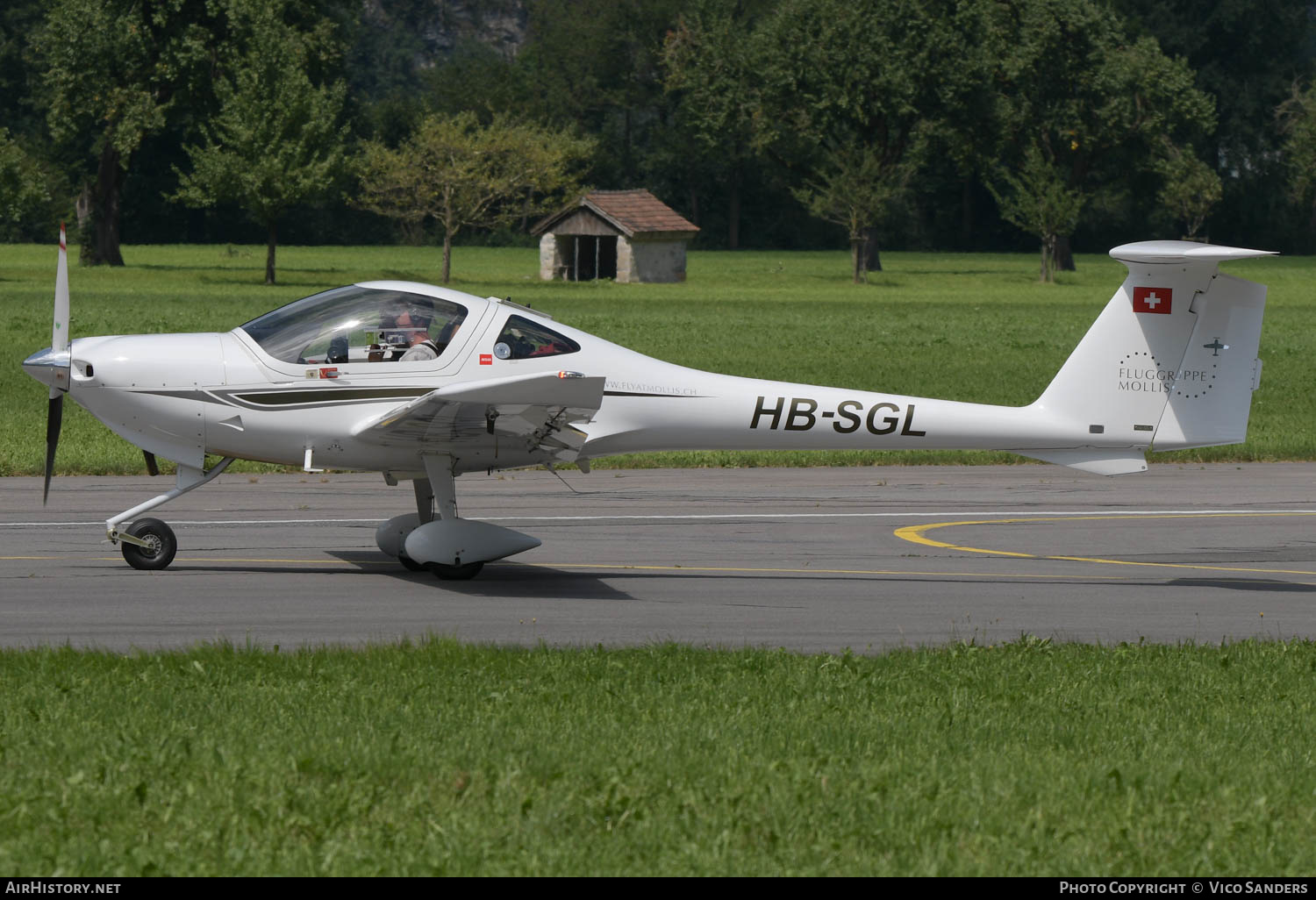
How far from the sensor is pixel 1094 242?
367ft

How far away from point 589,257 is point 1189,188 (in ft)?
127

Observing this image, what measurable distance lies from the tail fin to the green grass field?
7.64 m

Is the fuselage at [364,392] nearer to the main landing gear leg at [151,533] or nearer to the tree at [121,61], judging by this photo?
the main landing gear leg at [151,533]

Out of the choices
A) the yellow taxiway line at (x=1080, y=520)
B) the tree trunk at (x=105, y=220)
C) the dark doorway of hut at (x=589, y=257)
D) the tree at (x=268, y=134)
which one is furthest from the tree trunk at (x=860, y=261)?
the yellow taxiway line at (x=1080, y=520)

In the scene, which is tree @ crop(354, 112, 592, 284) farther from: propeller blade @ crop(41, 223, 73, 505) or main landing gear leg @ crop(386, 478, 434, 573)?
propeller blade @ crop(41, 223, 73, 505)

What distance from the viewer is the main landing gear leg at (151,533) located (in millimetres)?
12852

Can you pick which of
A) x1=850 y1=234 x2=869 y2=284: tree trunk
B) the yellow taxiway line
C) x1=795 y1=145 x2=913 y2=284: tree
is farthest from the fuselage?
x1=795 y1=145 x2=913 y2=284: tree

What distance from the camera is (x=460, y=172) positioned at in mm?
81125

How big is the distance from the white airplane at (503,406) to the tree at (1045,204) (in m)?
69.5

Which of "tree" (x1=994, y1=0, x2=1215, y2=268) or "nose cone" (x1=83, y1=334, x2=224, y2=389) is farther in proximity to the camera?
"tree" (x1=994, y1=0, x2=1215, y2=268)

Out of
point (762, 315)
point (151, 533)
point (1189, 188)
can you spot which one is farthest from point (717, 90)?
point (151, 533)

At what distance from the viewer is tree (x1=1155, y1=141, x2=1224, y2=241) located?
94312mm

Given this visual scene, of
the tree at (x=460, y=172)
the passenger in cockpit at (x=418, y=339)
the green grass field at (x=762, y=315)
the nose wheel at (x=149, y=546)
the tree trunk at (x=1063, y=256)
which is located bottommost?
the nose wheel at (x=149, y=546)

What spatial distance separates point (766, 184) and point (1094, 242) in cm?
2297
